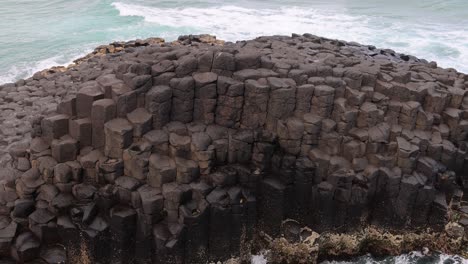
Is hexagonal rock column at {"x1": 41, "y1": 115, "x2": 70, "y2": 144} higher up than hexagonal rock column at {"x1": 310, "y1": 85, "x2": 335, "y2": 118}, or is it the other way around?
hexagonal rock column at {"x1": 310, "y1": 85, "x2": 335, "y2": 118}

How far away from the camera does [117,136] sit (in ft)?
37.2

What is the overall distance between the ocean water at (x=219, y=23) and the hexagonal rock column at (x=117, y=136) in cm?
1518

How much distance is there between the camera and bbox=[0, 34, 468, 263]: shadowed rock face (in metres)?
11.5

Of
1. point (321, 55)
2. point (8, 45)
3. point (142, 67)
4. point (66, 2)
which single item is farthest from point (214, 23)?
point (142, 67)

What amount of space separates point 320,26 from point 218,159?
25.8m

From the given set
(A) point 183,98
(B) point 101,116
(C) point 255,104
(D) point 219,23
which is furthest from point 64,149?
(D) point 219,23

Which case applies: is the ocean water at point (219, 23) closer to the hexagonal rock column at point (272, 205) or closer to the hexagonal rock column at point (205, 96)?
A: the hexagonal rock column at point (205, 96)

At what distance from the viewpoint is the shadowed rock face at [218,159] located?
11.5 meters

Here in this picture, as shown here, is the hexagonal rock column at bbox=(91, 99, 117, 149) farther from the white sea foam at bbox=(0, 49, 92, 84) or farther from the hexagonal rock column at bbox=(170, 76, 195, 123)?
the white sea foam at bbox=(0, 49, 92, 84)

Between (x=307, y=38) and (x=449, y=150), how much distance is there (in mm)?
7392

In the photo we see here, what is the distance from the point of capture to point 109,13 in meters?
40.8

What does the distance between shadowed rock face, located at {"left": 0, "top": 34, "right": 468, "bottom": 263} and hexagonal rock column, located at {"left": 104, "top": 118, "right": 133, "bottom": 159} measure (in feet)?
0.10

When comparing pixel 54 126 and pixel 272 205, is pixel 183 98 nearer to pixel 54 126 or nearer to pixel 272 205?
pixel 54 126

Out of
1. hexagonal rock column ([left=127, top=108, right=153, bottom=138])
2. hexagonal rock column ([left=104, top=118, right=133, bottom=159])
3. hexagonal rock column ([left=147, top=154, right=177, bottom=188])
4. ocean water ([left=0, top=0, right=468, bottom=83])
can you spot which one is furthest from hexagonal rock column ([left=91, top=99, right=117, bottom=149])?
ocean water ([left=0, top=0, right=468, bottom=83])
